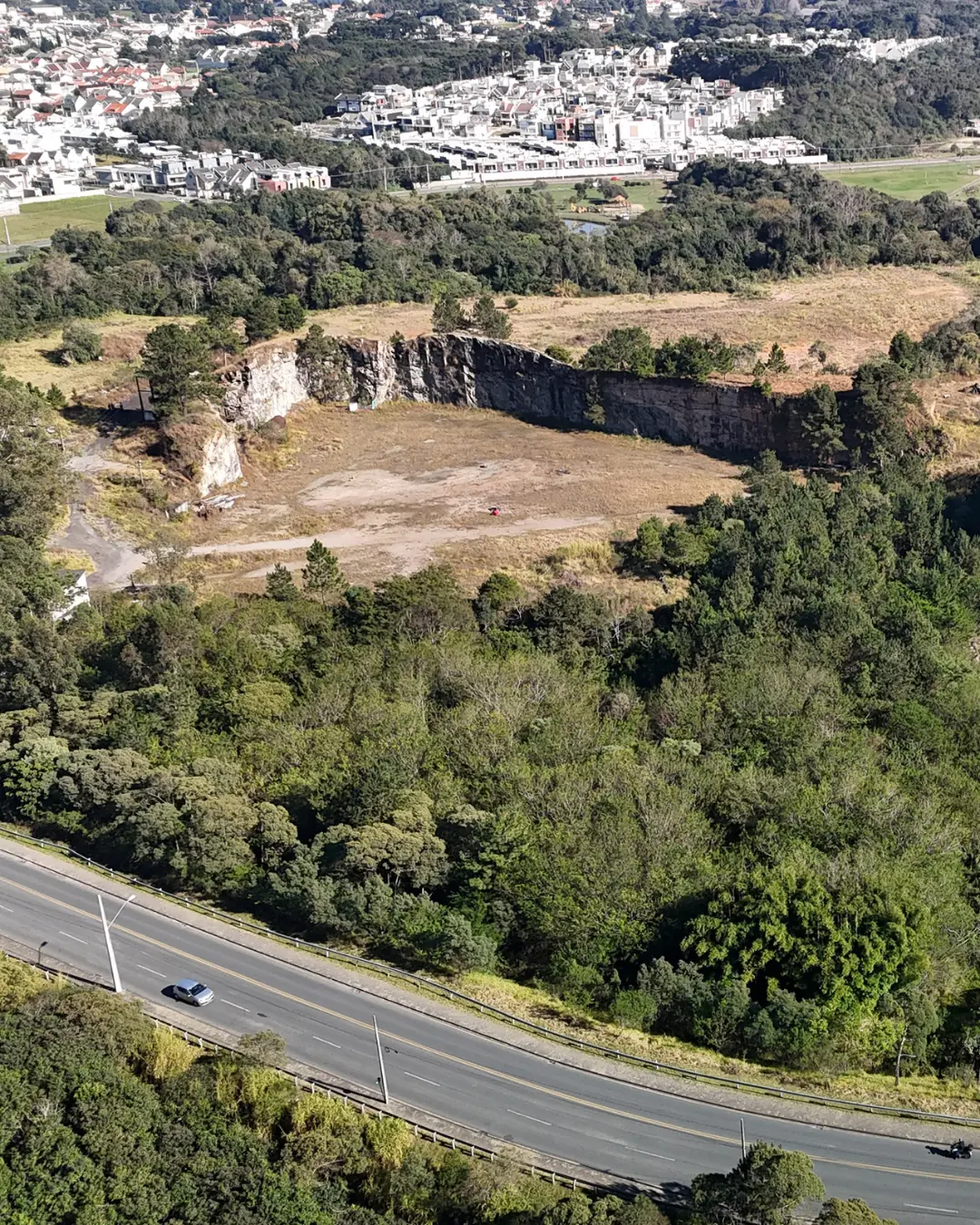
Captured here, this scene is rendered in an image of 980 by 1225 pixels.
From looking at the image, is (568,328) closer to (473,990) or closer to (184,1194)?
(473,990)

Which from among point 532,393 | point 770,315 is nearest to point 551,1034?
point 532,393

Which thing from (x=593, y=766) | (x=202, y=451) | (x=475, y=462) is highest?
(x=202, y=451)

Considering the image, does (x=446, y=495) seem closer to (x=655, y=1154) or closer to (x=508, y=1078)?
(x=508, y=1078)

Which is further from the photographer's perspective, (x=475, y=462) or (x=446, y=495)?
(x=475, y=462)

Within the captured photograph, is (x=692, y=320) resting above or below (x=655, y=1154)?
above

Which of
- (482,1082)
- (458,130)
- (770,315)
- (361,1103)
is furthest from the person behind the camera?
(458,130)

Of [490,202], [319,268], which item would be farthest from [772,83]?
[319,268]

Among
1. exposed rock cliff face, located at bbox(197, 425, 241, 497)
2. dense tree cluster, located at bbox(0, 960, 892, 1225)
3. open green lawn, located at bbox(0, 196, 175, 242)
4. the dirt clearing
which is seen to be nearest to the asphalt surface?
dense tree cluster, located at bbox(0, 960, 892, 1225)
